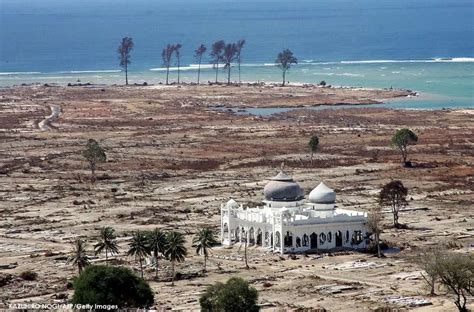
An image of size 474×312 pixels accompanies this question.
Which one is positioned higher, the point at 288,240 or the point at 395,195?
the point at 395,195

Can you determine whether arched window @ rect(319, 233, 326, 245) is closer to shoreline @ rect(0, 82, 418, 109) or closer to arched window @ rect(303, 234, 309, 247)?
arched window @ rect(303, 234, 309, 247)

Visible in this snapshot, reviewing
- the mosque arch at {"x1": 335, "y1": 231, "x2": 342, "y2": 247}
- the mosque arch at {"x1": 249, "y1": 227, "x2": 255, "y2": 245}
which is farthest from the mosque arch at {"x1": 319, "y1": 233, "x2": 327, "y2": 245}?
the mosque arch at {"x1": 249, "y1": 227, "x2": 255, "y2": 245}

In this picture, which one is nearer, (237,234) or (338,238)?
(338,238)

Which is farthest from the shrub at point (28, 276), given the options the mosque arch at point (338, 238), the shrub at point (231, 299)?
the mosque arch at point (338, 238)

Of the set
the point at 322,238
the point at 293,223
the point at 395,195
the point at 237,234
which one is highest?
the point at 395,195

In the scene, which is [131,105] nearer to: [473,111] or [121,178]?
[473,111]

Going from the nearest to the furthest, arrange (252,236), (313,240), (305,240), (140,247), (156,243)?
1. (140,247)
2. (156,243)
3. (305,240)
4. (313,240)
5. (252,236)

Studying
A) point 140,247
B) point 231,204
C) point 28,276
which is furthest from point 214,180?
point 28,276

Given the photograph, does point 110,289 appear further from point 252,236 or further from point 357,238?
point 357,238
